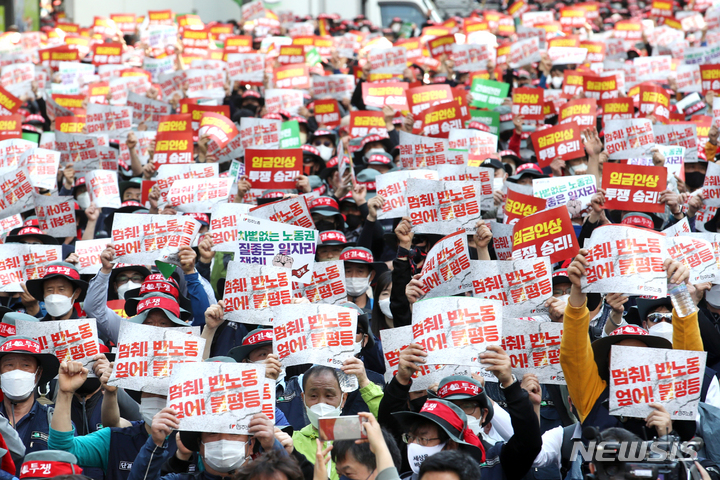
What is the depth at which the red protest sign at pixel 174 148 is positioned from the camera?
10.9 meters

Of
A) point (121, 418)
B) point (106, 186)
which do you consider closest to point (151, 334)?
point (121, 418)

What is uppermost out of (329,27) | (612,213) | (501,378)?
(501,378)

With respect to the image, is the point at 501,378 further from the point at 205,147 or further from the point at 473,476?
the point at 205,147

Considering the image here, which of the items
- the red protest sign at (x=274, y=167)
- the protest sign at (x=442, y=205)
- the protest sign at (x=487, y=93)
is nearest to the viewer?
the protest sign at (x=442, y=205)

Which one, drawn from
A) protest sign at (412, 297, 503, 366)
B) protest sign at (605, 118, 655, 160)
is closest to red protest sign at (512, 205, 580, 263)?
protest sign at (412, 297, 503, 366)

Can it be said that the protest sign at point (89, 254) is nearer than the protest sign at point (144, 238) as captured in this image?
No

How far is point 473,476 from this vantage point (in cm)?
416

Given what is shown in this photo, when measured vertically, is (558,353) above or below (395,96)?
above

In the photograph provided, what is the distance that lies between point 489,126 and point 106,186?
187 inches

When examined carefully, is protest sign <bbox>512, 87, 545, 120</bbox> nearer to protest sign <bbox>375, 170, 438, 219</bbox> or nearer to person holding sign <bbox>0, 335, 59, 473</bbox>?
protest sign <bbox>375, 170, 438, 219</bbox>

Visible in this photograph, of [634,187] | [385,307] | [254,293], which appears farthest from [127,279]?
[634,187]

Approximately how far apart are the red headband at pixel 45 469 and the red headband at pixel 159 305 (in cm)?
209

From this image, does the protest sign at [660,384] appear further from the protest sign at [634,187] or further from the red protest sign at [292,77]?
the red protest sign at [292,77]

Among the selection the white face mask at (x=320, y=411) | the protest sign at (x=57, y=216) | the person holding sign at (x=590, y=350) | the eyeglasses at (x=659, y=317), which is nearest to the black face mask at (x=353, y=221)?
the protest sign at (x=57, y=216)
